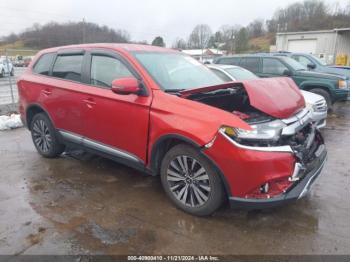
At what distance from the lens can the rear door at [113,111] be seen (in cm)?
346

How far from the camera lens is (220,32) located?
72.0m

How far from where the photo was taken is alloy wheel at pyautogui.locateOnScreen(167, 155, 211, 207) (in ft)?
10.2

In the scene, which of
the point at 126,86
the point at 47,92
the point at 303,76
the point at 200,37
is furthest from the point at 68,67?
the point at 200,37

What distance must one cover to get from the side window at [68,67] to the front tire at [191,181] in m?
1.93

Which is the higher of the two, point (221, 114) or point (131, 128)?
point (221, 114)

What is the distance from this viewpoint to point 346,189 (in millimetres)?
3877

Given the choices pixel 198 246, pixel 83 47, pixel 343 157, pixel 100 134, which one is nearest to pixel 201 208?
pixel 198 246

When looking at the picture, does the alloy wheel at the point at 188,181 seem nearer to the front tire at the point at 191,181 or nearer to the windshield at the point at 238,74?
the front tire at the point at 191,181

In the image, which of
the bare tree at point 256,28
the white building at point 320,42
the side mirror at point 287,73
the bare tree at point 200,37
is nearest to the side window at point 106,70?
the side mirror at point 287,73

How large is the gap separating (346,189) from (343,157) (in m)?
1.39

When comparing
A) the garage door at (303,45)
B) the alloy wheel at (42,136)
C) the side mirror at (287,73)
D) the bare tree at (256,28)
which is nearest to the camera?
the alloy wheel at (42,136)

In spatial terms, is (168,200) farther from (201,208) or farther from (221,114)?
(221,114)

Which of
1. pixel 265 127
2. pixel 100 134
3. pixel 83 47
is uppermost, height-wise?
pixel 83 47

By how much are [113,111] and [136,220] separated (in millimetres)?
1322
